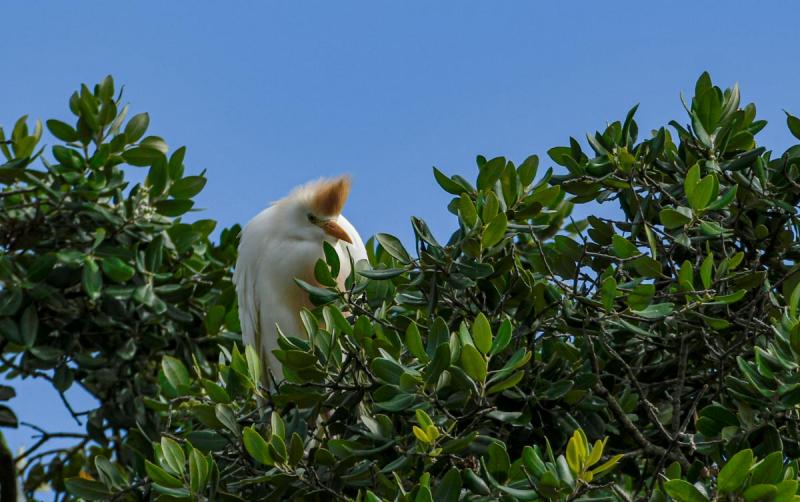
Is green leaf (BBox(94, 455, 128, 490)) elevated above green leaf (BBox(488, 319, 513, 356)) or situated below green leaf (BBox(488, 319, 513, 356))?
above

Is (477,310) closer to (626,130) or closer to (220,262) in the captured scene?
(626,130)

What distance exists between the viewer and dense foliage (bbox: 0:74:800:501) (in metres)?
2.16

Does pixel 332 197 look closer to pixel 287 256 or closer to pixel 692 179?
pixel 287 256

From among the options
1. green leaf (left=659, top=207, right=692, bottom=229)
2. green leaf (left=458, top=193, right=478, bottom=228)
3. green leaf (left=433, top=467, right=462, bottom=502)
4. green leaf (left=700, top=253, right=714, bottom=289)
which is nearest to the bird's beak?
green leaf (left=458, top=193, right=478, bottom=228)

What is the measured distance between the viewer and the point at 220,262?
15.8ft

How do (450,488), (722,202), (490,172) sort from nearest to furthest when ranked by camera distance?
(450,488), (722,202), (490,172)

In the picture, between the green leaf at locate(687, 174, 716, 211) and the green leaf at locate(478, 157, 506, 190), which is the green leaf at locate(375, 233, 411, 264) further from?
the green leaf at locate(687, 174, 716, 211)

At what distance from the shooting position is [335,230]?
13.0 feet

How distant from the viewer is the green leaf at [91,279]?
13.6 feet

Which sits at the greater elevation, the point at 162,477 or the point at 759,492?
the point at 162,477

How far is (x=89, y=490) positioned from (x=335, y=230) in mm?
1478

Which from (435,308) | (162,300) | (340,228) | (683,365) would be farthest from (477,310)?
(162,300)

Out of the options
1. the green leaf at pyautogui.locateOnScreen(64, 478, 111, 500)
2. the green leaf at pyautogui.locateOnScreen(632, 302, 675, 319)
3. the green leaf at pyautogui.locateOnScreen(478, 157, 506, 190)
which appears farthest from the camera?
the green leaf at pyautogui.locateOnScreen(64, 478, 111, 500)

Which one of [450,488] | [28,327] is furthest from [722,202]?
[28,327]
